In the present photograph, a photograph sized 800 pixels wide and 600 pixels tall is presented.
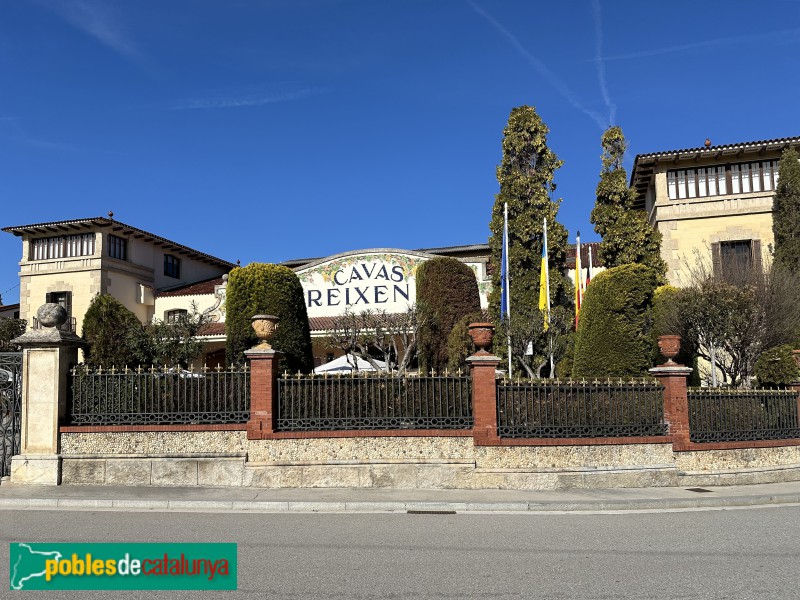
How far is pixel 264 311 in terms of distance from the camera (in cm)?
1661

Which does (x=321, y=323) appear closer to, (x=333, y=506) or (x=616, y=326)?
(x=616, y=326)

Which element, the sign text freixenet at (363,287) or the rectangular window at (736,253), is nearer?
the rectangular window at (736,253)

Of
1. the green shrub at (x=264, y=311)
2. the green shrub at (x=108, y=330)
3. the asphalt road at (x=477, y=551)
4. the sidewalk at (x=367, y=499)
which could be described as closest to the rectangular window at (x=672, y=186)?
the sidewalk at (x=367, y=499)

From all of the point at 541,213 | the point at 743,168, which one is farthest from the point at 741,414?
the point at 743,168

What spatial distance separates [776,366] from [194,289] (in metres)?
28.2

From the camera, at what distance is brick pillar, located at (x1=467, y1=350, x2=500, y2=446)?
13.2 metres

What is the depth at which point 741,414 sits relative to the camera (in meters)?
15.0

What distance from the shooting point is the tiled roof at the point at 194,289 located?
36594 mm

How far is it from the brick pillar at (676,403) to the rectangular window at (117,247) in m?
29.4

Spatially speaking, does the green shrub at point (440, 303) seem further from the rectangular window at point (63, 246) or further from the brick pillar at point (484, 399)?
the rectangular window at point (63, 246)

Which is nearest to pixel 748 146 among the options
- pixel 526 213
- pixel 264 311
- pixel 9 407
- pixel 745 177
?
pixel 745 177

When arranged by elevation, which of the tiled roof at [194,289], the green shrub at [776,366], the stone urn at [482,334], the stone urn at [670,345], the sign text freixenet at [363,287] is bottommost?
the green shrub at [776,366]

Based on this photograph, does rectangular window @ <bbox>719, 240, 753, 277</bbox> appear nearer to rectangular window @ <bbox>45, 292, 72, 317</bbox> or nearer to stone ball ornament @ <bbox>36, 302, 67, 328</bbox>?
stone ball ornament @ <bbox>36, 302, 67, 328</bbox>

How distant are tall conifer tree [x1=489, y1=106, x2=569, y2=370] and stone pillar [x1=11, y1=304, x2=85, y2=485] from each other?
1551 cm
